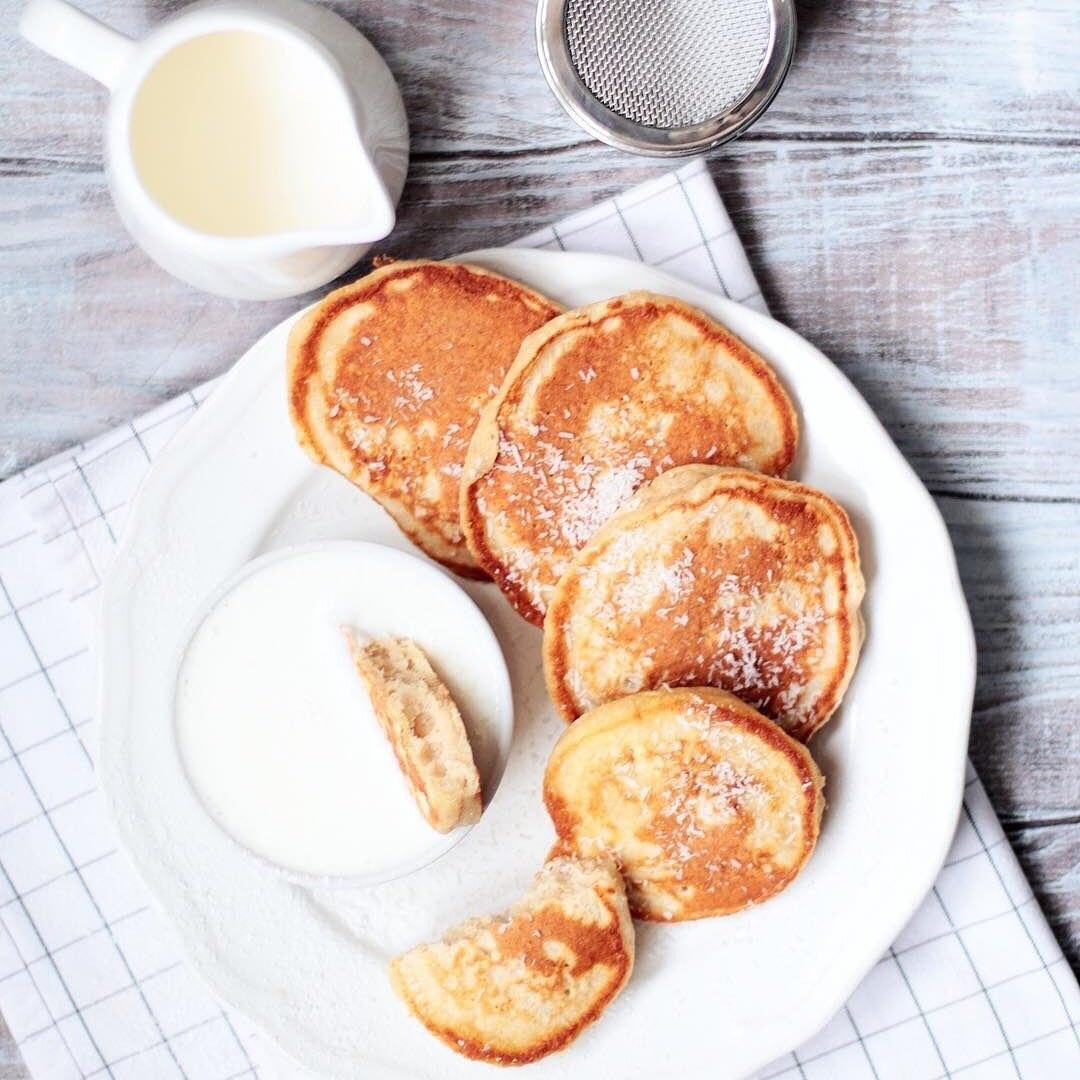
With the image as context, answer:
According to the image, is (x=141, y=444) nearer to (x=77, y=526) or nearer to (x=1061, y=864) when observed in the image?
(x=77, y=526)

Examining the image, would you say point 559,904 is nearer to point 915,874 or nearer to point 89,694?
point 915,874

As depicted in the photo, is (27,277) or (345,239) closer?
(345,239)

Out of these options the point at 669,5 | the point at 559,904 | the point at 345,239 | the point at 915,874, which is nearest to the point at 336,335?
the point at 345,239

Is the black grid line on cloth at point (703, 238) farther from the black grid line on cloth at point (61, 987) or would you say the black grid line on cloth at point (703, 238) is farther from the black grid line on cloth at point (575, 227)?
the black grid line on cloth at point (61, 987)

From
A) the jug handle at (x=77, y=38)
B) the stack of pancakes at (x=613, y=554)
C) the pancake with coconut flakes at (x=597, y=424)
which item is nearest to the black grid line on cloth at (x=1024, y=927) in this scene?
the stack of pancakes at (x=613, y=554)

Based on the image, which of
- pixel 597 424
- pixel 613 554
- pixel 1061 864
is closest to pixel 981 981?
pixel 1061 864

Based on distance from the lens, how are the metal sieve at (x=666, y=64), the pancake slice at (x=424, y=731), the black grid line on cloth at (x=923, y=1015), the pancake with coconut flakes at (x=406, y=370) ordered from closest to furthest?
1. the pancake slice at (x=424, y=731)
2. the pancake with coconut flakes at (x=406, y=370)
3. the metal sieve at (x=666, y=64)
4. the black grid line on cloth at (x=923, y=1015)
